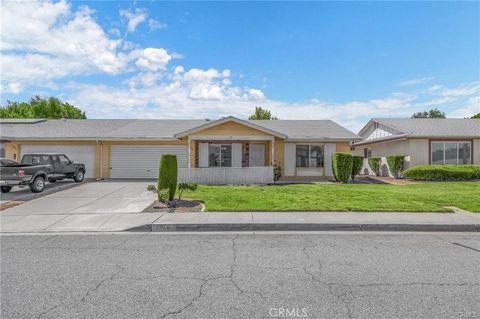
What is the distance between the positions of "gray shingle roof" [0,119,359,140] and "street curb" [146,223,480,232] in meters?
11.8

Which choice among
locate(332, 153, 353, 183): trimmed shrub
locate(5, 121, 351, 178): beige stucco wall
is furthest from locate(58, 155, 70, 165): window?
locate(332, 153, 353, 183): trimmed shrub

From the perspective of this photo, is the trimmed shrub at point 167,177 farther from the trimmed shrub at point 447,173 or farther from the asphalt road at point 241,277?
the trimmed shrub at point 447,173

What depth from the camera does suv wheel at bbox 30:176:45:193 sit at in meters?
13.2

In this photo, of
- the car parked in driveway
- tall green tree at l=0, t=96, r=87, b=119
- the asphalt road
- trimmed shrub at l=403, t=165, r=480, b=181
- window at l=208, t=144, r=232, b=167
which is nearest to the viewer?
the asphalt road

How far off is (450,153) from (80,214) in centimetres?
2321

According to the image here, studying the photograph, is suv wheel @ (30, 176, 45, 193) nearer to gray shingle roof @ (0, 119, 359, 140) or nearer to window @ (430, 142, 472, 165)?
gray shingle roof @ (0, 119, 359, 140)

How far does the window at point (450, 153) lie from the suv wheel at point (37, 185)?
24046 millimetres

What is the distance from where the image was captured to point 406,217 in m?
8.18

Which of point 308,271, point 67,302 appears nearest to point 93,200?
point 67,302

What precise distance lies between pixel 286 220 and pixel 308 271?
3210mm

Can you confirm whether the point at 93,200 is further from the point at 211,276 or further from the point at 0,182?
the point at 211,276

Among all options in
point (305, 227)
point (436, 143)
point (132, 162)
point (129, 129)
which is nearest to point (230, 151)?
point (132, 162)

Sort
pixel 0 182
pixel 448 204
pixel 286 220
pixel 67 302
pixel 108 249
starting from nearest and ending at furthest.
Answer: pixel 67 302 < pixel 108 249 < pixel 286 220 < pixel 448 204 < pixel 0 182

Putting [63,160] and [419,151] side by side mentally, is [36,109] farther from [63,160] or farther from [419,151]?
[419,151]
